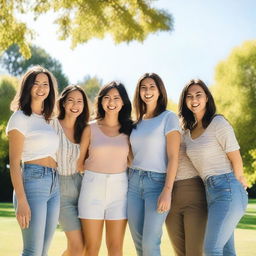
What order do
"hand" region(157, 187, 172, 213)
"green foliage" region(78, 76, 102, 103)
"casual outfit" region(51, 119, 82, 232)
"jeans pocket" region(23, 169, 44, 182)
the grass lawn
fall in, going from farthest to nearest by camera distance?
"green foliage" region(78, 76, 102, 103), the grass lawn, "casual outfit" region(51, 119, 82, 232), "hand" region(157, 187, 172, 213), "jeans pocket" region(23, 169, 44, 182)

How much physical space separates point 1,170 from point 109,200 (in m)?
29.8

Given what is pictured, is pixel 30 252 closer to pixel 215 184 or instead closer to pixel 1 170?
pixel 215 184

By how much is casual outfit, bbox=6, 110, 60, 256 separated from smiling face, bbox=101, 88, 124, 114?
84 centimetres

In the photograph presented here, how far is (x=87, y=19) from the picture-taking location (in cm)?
1195

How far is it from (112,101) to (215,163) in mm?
1440

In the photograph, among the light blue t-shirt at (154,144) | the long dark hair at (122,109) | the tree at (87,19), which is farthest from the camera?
the tree at (87,19)

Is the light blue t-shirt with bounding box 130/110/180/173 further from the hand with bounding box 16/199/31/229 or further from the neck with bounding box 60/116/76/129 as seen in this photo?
the hand with bounding box 16/199/31/229

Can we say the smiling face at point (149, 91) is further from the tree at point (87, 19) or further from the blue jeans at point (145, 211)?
the tree at point (87, 19)

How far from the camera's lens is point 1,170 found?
33.5 m

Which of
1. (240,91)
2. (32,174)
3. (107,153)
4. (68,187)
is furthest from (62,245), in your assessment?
(240,91)

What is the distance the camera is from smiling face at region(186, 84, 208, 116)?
5363 millimetres

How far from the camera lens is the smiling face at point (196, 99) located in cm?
536

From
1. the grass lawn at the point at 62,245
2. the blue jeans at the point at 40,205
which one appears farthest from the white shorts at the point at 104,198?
the grass lawn at the point at 62,245

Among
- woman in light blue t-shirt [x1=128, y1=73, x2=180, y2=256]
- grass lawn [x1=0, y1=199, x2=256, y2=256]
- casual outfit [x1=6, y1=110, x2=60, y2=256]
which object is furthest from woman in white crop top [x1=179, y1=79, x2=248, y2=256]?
grass lawn [x1=0, y1=199, x2=256, y2=256]
